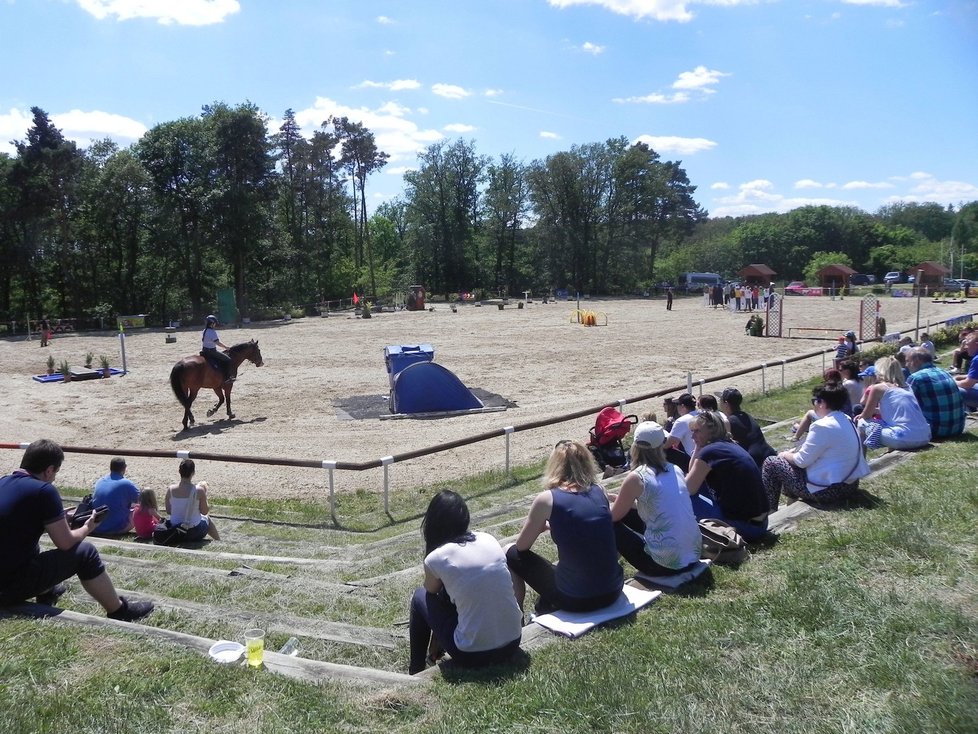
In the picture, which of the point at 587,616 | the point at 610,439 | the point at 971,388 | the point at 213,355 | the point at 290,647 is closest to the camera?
the point at 587,616

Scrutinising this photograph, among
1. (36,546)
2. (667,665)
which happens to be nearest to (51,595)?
(36,546)

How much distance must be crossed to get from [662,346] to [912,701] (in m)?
24.8

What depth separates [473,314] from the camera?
1939 inches

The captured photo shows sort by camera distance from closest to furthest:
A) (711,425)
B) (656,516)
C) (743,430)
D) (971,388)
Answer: (656,516) → (711,425) → (743,430) → (971,388)

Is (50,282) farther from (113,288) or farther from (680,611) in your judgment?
(680,611)

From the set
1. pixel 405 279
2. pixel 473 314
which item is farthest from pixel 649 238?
pixel 473 314

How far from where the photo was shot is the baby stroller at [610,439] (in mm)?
9828

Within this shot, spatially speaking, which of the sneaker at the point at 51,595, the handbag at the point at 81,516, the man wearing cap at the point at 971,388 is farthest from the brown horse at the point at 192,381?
the man wearing cap at the point at 971,388

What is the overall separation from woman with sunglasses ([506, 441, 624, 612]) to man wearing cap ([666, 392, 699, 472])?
3.04 meters

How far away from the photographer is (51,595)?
5234 mm

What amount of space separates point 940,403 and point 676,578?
5.37m

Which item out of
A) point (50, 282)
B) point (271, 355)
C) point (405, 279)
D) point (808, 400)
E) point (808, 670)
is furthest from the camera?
point (405, 279)

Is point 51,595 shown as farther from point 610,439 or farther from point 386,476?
point 610,439

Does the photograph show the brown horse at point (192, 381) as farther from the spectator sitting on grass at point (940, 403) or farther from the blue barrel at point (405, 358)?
the spectator sitting on grass at point (940, 403)
